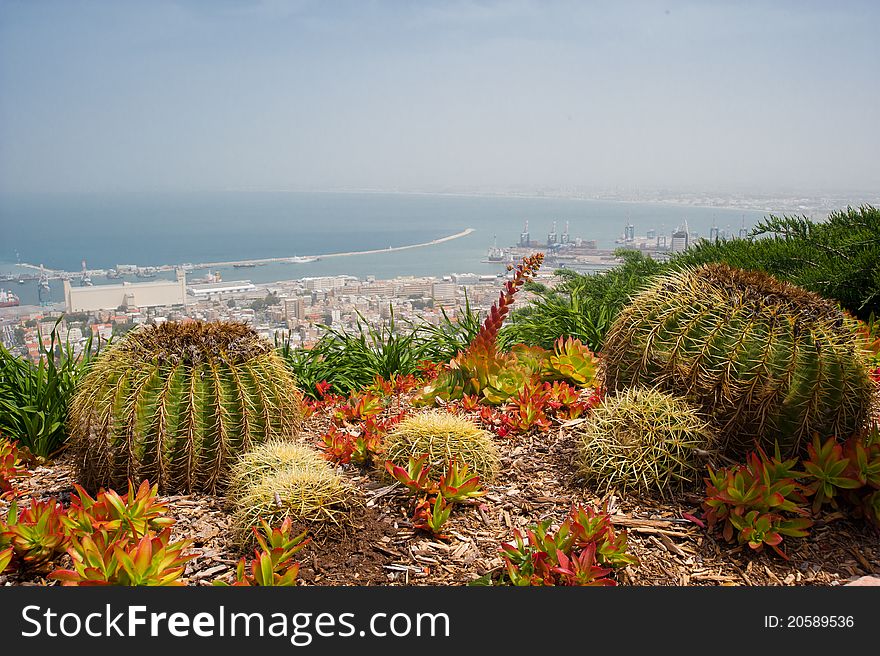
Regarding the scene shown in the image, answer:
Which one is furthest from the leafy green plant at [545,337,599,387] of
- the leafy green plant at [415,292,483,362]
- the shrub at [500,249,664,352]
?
the leafy green plant at [415,292,483,362]

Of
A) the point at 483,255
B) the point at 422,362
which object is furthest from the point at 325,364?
the point at 483,255

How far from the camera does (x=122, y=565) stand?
2.51 m

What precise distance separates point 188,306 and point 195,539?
22.0ft

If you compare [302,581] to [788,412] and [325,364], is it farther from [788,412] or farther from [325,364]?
[325,364]

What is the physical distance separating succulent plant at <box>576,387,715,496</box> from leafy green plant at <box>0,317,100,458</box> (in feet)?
11.1

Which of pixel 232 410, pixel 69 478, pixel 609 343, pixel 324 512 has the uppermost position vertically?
pixel 609 343

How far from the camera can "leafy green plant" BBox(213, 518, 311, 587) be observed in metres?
2.58

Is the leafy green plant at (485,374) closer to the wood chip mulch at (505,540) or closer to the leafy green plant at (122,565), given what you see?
the wood chip mulch at (505,540)

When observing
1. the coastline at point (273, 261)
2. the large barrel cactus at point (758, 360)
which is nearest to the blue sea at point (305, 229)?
the coastline at point (273, 261)

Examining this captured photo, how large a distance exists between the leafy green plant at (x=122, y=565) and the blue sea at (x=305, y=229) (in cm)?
860

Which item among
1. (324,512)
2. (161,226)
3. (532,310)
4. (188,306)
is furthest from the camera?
(161,226)

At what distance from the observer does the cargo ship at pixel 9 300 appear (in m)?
9.53

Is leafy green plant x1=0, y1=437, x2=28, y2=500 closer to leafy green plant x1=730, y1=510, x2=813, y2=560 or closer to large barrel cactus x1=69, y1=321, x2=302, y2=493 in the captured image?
large barrel cactus x1=69, y1=321, x2=302, y2=493

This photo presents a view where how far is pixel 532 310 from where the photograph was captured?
7430mm
